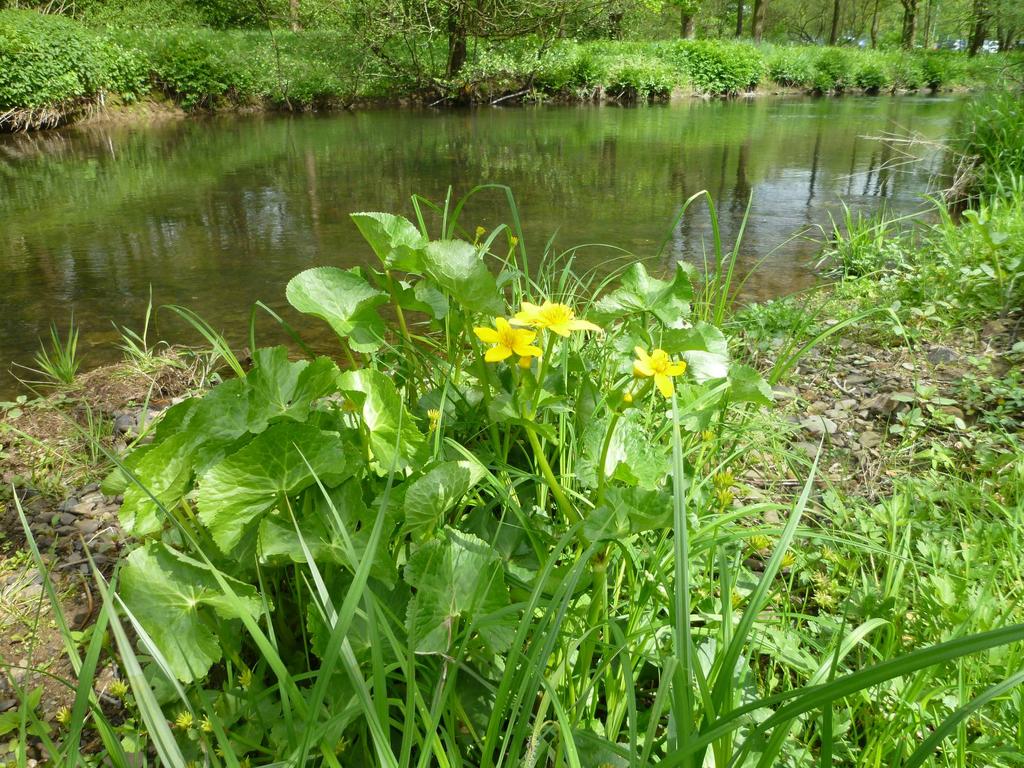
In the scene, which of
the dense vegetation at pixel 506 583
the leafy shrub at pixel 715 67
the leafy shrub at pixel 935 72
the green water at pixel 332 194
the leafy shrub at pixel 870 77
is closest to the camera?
the dense vegetation at pixel 506 583

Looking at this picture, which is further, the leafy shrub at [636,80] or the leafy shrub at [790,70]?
the leafy shrub at [790,70]

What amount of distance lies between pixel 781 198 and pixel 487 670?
525 cm

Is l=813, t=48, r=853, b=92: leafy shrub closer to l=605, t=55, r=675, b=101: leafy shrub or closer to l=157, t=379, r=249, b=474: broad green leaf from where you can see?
l=605, t=55, r=675, b=101: leafy shrub

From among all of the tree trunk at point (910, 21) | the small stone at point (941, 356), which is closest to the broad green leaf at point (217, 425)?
the small stone at point (941, 356)

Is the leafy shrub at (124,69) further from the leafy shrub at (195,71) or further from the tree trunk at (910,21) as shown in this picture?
the tree trunk at (910,21)

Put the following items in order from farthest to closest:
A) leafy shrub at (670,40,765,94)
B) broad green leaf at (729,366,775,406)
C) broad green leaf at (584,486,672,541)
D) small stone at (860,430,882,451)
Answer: leafy shrub at (670,40,765,94) < small stone at (860,430,882,451) < broad green leaf at (729,366,775,406) < broad green leaf at (584,486,672,541)

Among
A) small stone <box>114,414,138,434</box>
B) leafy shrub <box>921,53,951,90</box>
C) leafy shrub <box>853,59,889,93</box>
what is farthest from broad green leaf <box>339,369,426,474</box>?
leafy shrub <box>921,53,951,90</box>

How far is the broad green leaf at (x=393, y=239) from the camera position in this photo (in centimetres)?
102

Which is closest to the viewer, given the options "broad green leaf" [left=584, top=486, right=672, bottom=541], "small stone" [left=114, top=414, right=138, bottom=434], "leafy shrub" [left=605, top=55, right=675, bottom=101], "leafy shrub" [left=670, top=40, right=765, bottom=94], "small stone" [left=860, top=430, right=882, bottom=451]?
"broad green leaf" [left=584, top=486, right=672, bottom=541]

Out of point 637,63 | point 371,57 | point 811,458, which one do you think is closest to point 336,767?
point 811,458

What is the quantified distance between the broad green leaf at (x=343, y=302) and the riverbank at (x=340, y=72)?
33.5 feet

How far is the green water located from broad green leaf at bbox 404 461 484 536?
985mm

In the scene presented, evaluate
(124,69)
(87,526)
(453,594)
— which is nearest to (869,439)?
(453,594)

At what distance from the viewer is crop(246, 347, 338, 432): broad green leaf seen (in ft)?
2.97
